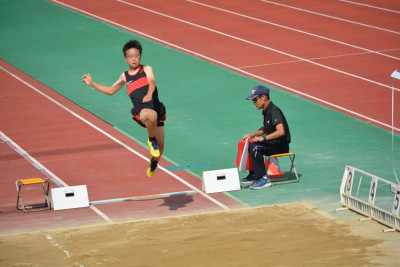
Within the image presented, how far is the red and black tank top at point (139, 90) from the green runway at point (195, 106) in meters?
2.16

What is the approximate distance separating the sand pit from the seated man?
1321 mm

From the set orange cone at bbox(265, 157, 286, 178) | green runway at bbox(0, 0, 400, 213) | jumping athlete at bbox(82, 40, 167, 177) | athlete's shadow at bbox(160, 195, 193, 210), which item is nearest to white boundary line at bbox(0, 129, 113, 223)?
athlete's shadow at bbox(160, 195, 193, 210)

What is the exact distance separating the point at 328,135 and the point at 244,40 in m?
8.09

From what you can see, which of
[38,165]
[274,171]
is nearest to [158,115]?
[274,171]

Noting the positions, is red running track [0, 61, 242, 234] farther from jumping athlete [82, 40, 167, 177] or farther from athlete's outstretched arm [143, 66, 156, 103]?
athlete's outstretched arm [143, 66, 156, 103]

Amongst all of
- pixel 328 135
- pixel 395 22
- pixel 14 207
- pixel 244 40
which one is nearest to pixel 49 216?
pixel 14 207

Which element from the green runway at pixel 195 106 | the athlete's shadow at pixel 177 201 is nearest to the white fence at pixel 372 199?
the green runway at pixel 195 106

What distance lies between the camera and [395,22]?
77.4 ft

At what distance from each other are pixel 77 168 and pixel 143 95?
3299 mm

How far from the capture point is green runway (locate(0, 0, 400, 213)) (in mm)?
12586

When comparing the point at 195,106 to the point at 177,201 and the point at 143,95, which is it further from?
the point at 143,95

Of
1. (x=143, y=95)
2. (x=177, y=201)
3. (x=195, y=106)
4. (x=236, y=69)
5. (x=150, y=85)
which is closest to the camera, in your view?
(x=150, y=85)

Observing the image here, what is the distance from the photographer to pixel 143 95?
10.2 m

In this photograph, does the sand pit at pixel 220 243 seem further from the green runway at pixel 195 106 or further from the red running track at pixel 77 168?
the green runway at pixel 195 106
